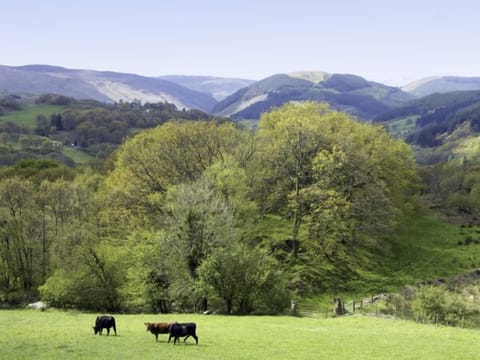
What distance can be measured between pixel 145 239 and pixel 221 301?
11533mm

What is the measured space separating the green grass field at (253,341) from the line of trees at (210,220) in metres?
8.60

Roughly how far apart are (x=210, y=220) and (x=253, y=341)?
20.6 m

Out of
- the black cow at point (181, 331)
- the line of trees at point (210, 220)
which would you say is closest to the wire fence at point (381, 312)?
the line of trees at point (210, 220)

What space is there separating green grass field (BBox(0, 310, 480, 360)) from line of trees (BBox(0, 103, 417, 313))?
8.60 meters

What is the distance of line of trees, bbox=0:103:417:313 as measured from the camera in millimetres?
51125

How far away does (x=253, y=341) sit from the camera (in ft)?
105

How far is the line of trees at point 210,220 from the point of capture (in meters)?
51.1

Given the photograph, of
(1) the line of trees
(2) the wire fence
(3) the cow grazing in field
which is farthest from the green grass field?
(1) the line of trees

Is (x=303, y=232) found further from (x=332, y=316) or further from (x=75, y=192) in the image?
(x=75, y=192)

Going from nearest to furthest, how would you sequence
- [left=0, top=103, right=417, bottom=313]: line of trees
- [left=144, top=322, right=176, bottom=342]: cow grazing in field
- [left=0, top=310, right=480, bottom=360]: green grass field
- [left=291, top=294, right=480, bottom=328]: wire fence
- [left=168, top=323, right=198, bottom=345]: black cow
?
[left=0, top=310, right=480, bottom=360]: green grass field
[left=168, top=323, right=198, bottom=345]: black cow
[left=144, top=322, right=176, bottom=342]: cow grazing in field
[left=291, top=294, right=480, bottom=328]: wire fence
[left=0, top=103, right=417, bottom=313]: line of trees

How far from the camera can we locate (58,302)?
56.8 m

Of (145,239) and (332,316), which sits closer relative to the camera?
(332,316)

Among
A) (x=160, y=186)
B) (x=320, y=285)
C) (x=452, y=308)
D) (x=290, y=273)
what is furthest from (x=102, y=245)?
(x=452, y=308)

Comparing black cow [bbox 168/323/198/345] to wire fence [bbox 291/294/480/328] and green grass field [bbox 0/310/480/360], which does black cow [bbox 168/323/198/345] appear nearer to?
green grass field [bbox 0/310/480/360]
